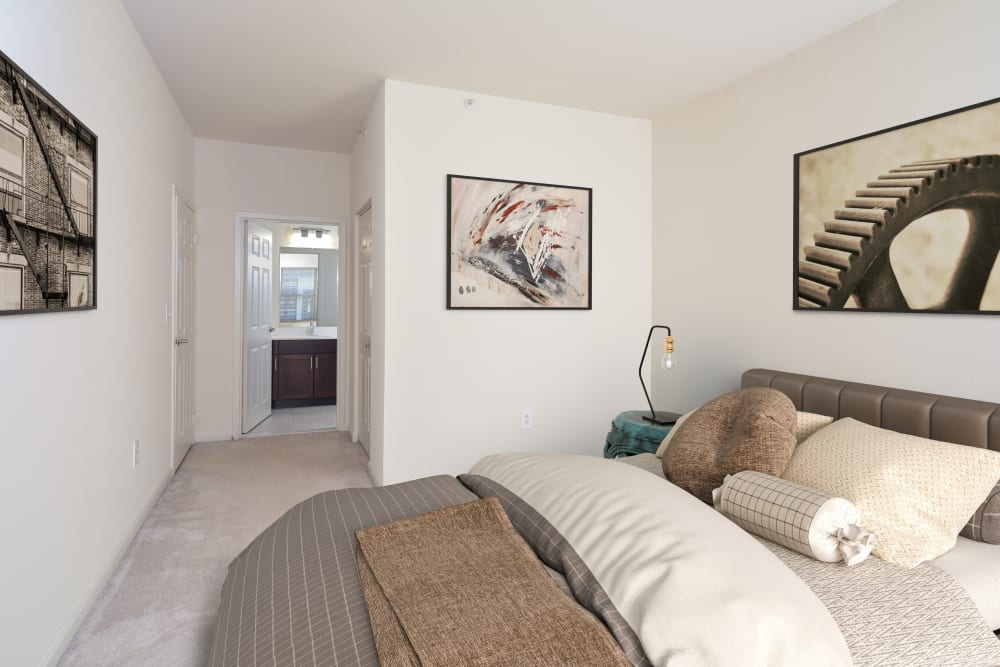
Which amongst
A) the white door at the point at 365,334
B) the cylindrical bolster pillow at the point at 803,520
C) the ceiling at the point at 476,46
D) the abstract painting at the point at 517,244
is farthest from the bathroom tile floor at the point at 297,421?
the cylindrical bolster pillow at the point at 803,520

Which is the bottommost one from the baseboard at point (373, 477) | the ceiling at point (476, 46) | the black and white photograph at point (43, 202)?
the baseboard at point (373, 477)

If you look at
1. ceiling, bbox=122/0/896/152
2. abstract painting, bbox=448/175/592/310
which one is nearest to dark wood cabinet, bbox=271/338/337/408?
ceiling, bbox=122/0/896/152

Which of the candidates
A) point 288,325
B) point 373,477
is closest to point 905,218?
point 373,477

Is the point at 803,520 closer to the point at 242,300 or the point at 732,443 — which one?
the point at 732,443

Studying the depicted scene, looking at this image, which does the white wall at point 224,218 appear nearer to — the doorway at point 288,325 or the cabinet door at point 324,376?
the doorway at point 288,325

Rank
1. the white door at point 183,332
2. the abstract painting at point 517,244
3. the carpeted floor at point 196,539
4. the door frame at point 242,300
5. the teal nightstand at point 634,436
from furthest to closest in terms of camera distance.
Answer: the door frame at point 242,300 → the white door at point 183,332 → the abstract painting at point 517,244 → the teal nightstand at point 634,436 → the carpeted floor at point 196,539

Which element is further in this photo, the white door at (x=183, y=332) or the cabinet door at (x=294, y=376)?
the cabinet door at (x=294, y=376)

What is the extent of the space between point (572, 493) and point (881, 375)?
180 cm

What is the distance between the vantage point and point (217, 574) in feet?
8.21

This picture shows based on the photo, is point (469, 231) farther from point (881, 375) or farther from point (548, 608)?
point (548, 608)

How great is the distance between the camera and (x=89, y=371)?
2213 mm

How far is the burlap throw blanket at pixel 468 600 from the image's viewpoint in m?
1.00

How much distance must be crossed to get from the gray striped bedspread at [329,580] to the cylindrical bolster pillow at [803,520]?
64 centimetres

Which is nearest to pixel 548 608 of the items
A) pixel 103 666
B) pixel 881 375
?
pixel 103 666
